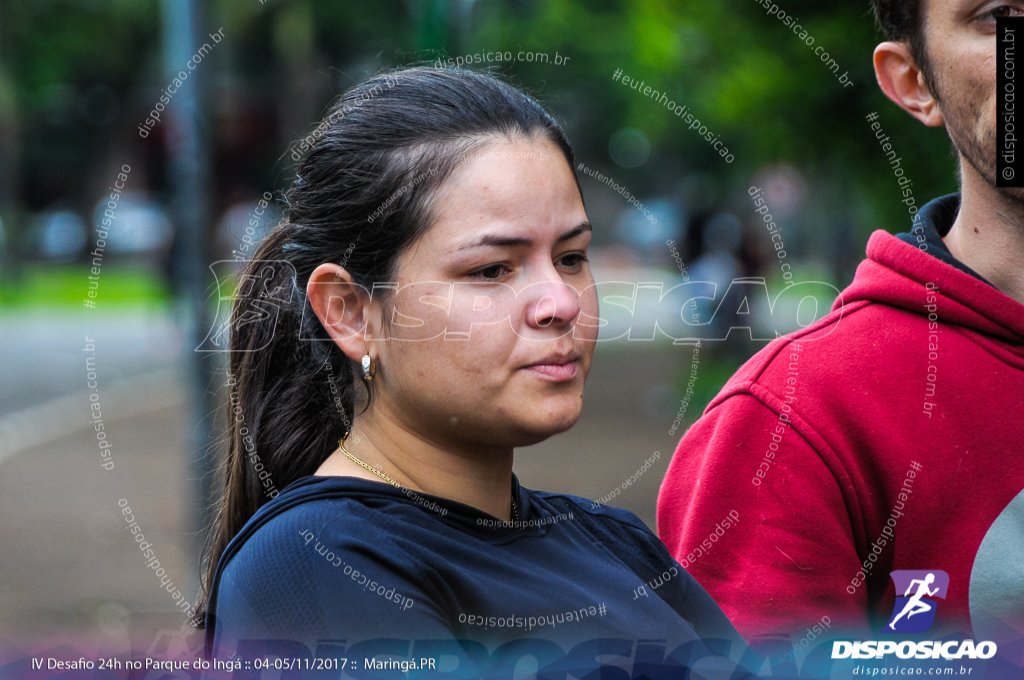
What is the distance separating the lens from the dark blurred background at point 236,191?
5.08 meters

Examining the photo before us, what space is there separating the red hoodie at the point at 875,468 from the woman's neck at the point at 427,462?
44cm

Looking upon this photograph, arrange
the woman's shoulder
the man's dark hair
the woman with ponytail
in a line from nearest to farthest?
the woman with ponytail → the woman's shoulder → the man's dark hair

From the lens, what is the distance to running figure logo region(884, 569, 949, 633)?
1.74 metres

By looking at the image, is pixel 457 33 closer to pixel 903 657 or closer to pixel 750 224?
pixel 903 657

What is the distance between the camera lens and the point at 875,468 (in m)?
1.79

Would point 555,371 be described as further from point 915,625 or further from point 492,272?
point 915,625

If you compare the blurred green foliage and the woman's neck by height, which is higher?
the blurred green foliage

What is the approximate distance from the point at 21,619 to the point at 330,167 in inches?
173

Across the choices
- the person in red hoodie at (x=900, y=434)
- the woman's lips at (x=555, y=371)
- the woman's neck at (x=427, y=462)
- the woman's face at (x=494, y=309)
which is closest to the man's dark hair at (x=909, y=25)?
the person in red hoodie at (x=900, y=434)

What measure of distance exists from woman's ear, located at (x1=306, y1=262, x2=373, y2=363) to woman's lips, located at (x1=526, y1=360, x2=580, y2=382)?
0.29 meters

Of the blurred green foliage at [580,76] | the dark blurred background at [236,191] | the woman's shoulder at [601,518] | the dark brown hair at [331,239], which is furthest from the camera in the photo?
the blurred green foliage at [580,76]

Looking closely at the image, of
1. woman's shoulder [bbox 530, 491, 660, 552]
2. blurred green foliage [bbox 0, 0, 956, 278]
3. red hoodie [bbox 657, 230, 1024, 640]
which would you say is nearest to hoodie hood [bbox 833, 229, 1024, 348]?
red hoodie [bbox 657, 230, 1024, 640]

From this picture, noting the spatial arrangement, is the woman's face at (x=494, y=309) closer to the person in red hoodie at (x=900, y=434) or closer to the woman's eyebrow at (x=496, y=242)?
the woman's eyebrow at (x=496, y=242)

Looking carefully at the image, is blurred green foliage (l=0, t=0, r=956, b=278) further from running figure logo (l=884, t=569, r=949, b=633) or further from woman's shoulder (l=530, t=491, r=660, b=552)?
running figure logo (l=884, t=569, r=949, b=633)
